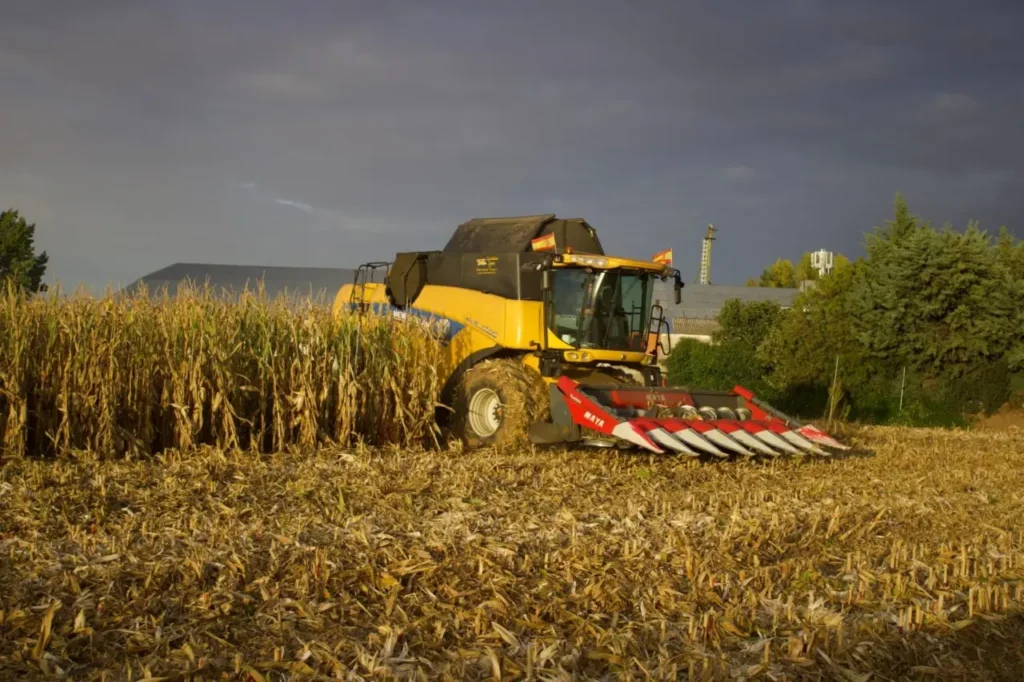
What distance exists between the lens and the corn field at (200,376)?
8.63 meters

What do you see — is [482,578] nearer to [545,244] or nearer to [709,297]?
[545,244]

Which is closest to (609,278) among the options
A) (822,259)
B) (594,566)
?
(594,566)

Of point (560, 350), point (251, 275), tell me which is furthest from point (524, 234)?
point (251, 275)

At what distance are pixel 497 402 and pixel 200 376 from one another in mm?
3282

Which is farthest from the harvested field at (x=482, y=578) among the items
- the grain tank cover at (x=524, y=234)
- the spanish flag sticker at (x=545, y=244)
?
the grain tank cover at (x=524, y=234)

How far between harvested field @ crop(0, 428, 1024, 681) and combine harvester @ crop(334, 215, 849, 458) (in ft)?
5.82

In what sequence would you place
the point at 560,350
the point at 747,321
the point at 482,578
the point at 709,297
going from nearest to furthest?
the point at 482,578 < the point at 560,350 < the point at 747,321 < the point at 709,297

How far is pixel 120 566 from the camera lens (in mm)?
4797

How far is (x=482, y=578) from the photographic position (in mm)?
4863

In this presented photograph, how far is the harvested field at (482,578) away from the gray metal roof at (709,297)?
3483 centimetres

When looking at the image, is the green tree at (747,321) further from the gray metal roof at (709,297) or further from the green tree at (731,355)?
the gray metal roof at (709,297)

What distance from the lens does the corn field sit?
8.63 meters

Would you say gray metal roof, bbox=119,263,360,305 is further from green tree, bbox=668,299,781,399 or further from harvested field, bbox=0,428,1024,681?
harvested field, bbox=0,428,1024,681

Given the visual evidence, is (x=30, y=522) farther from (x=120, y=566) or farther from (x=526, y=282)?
(x=526, y=282)
